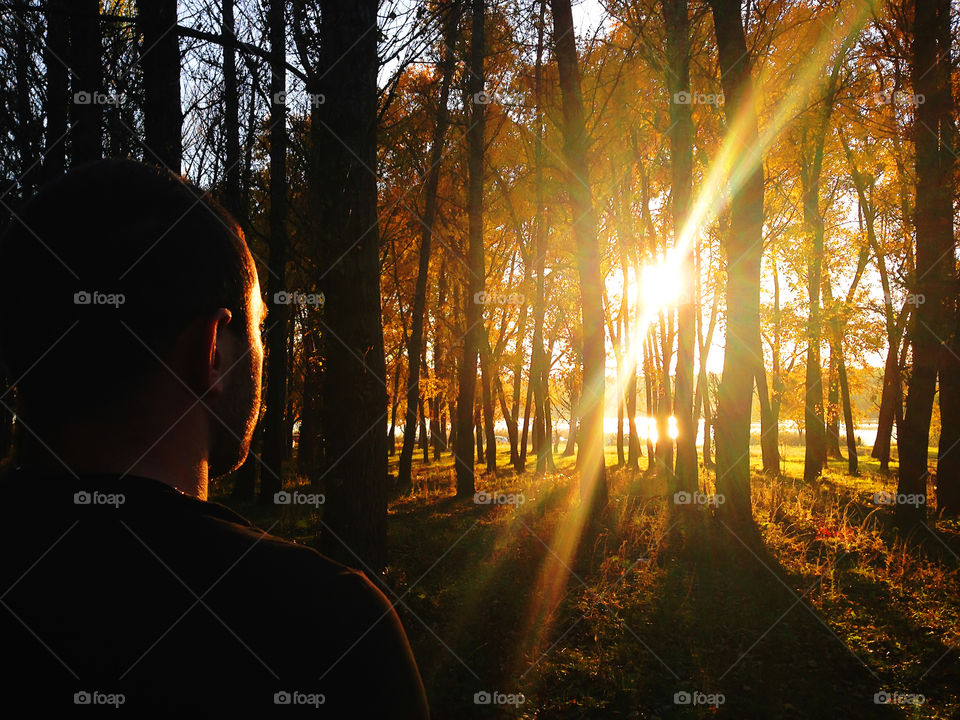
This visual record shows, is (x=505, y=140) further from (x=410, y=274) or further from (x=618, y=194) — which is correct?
(x=410, y=274)

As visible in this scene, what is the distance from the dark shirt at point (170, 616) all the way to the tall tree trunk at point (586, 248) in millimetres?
9819

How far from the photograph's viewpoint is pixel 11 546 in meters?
0.71

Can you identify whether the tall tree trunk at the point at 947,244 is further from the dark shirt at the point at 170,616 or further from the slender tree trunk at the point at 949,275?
the dark shirt at the point at 170,616

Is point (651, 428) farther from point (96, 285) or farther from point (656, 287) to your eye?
point (96, 285)

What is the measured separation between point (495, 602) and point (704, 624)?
253 cm

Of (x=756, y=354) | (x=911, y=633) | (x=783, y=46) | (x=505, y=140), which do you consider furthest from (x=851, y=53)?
(x=911, y=633)

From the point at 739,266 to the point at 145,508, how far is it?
30.8 feet

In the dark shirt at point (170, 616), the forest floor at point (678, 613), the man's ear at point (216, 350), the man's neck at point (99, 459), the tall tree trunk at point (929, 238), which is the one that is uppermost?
the tall tree trunk at point (929, 238)

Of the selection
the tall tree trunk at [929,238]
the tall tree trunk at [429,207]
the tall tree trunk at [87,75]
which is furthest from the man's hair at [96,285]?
the tall tree trunk at [429,207]

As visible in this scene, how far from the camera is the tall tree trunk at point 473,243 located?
41.2 feet

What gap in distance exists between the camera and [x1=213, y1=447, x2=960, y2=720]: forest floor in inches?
191

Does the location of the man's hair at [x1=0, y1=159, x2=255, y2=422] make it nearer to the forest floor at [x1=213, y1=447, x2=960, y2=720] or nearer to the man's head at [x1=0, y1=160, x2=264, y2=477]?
the man's head at [x1=0, y1=160, x2=264, y2=477]

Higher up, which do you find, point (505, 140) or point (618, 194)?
point (505, 140)

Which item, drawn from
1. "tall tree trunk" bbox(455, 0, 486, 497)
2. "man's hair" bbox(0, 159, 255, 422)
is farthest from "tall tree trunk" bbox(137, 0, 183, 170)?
"man's hair" bbox(0, 159, 255, 422)
